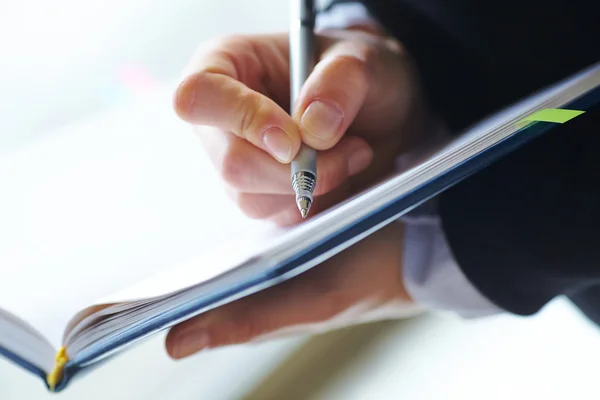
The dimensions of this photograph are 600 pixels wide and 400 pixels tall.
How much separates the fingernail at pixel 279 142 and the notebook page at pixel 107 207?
8 centimetres

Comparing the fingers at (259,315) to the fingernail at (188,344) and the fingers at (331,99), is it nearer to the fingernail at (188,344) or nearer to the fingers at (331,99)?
the fingernail at (188,344)

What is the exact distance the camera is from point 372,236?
0.40 meters

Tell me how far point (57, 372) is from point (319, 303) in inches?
6.7

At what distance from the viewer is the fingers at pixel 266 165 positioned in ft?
0.99

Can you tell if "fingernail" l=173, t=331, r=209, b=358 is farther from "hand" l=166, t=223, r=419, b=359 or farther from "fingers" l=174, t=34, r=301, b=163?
"fingers" l=174, t=34, r=301, b=163

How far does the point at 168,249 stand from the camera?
17.1 inches

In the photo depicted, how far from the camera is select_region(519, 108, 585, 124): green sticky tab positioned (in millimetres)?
250

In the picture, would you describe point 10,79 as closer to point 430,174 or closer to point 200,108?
point 200,108

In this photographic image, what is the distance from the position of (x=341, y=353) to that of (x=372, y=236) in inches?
8.4

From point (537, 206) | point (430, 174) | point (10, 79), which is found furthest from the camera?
point (10, 79)

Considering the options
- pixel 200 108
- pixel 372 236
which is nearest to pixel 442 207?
pixel 372 236

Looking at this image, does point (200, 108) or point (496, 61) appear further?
point (496, 61)

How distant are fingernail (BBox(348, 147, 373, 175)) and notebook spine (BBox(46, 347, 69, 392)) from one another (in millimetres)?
183

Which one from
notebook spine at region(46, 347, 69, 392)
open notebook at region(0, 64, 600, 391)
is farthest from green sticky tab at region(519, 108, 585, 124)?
notebook spine at region(46, 347, 69, 392)
